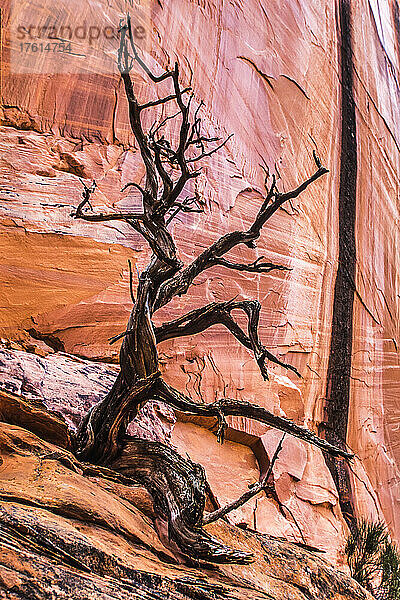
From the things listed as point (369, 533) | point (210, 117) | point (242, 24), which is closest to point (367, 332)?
point (369, 533)

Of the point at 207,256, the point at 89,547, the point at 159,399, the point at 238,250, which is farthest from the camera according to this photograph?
the point at 238,250

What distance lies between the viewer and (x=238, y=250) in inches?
219

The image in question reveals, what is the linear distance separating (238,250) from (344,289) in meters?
1.90

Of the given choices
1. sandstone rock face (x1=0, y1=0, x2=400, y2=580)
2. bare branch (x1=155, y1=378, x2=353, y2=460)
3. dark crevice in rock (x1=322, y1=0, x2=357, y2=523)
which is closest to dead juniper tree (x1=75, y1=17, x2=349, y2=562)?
bare branch (x1=155, y1=378, x2=353, y2=460)

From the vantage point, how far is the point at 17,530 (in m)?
1.66

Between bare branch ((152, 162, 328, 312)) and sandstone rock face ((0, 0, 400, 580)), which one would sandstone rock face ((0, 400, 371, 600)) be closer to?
sandstone rock face ((0, 0, 400, 580))

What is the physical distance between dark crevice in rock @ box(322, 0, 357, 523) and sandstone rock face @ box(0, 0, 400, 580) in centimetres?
12

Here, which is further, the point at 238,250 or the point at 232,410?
the point at 238,250

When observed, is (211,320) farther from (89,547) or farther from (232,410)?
(89,547)

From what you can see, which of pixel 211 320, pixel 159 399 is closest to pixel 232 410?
pixel 159 399

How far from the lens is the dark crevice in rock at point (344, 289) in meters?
6.17

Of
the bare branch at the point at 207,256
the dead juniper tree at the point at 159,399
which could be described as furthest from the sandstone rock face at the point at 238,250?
the bare branch at the point at 207,256

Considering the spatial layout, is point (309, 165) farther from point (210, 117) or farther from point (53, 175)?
point (53, 175)

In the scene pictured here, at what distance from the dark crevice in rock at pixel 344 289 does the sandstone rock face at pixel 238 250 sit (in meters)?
0.12
